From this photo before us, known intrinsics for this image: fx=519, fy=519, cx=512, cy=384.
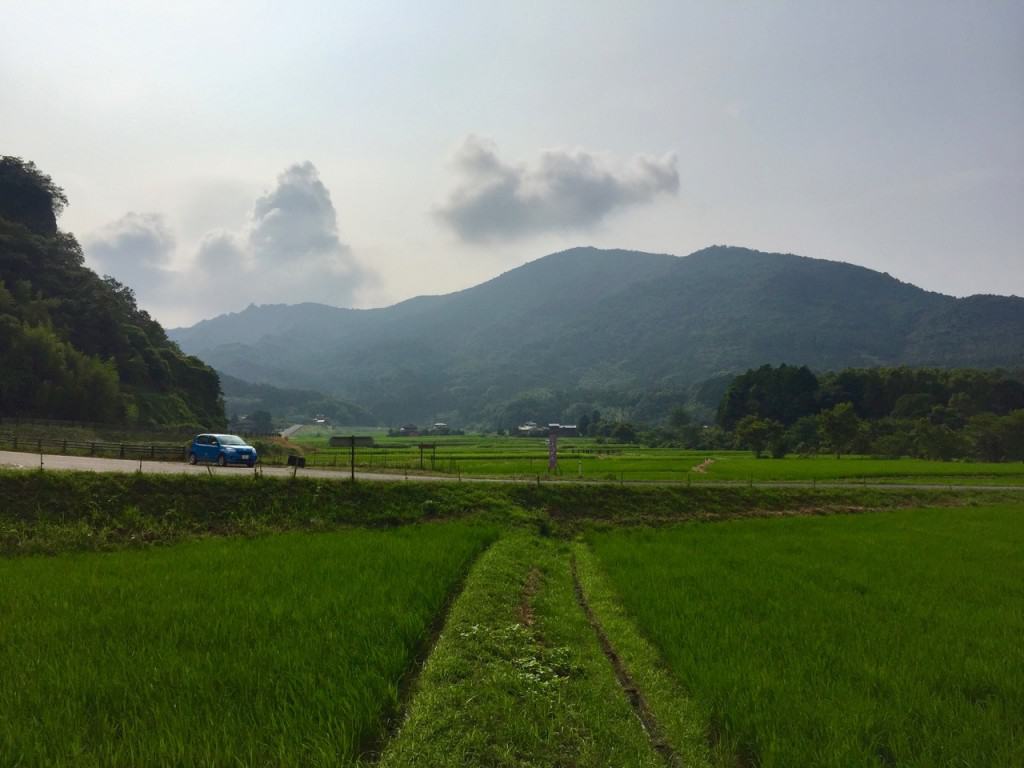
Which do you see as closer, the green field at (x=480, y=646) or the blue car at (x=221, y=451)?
the green field at (x=480, y=646)

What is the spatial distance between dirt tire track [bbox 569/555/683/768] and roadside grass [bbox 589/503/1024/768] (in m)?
0.46

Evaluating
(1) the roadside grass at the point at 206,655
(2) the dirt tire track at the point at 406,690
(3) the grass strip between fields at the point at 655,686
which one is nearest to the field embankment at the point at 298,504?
(1) the roadside grass at the point at 206,655

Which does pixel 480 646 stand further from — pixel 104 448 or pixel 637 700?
pixel 104 448

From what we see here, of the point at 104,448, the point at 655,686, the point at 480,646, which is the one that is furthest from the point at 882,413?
the point at 104,448

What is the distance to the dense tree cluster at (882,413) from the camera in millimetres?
68062

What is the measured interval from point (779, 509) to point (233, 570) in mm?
24028

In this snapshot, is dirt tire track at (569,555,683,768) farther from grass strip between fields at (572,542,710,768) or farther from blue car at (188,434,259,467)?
blue car at (188,434,259,467)

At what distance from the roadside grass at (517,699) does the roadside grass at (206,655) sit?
508 mm

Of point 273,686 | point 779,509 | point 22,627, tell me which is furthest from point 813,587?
point 779,509

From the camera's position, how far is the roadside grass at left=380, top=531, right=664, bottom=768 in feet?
16.2

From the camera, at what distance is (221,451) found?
2744cm

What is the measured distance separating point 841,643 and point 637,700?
3654 millimetres

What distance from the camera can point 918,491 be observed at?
98.4 feet

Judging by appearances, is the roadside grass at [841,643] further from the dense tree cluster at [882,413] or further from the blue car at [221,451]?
the dense tree cluster at [882,413]
